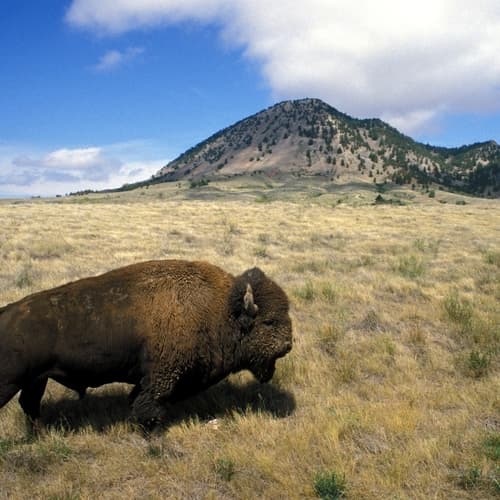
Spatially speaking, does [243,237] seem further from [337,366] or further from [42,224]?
[337,366]

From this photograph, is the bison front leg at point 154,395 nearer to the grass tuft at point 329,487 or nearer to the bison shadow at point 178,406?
the bison shadow at point 178,406

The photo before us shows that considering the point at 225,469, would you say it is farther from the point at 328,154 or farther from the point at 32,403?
the point at 328,154

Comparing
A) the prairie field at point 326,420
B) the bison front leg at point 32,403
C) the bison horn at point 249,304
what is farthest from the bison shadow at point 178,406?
the bison horn at point 249,304

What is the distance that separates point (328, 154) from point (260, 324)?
117814 millimetres

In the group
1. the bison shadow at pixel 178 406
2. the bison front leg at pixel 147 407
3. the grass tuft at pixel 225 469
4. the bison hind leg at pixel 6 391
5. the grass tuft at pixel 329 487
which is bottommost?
the bison shadow at pixel 178 406

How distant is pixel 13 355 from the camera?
4.50m

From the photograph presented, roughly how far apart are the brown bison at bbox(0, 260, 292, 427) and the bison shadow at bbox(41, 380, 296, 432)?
1.49 ft

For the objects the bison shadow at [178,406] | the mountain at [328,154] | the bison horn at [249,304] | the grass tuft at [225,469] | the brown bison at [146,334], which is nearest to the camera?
the grass tuft at [225,469]

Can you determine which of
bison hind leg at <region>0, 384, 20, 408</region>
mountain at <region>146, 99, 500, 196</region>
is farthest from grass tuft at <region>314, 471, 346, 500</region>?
mountain at <region>146, 99, 500, 196</region>

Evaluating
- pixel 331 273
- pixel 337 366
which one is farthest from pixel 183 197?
pixel 337 366

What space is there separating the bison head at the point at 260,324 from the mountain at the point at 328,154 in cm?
8745

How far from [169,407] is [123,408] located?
1.97 feet

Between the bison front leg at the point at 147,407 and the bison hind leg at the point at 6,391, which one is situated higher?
the bison hind leg at the point at 6,391

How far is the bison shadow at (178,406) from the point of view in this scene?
5535 millimetres
